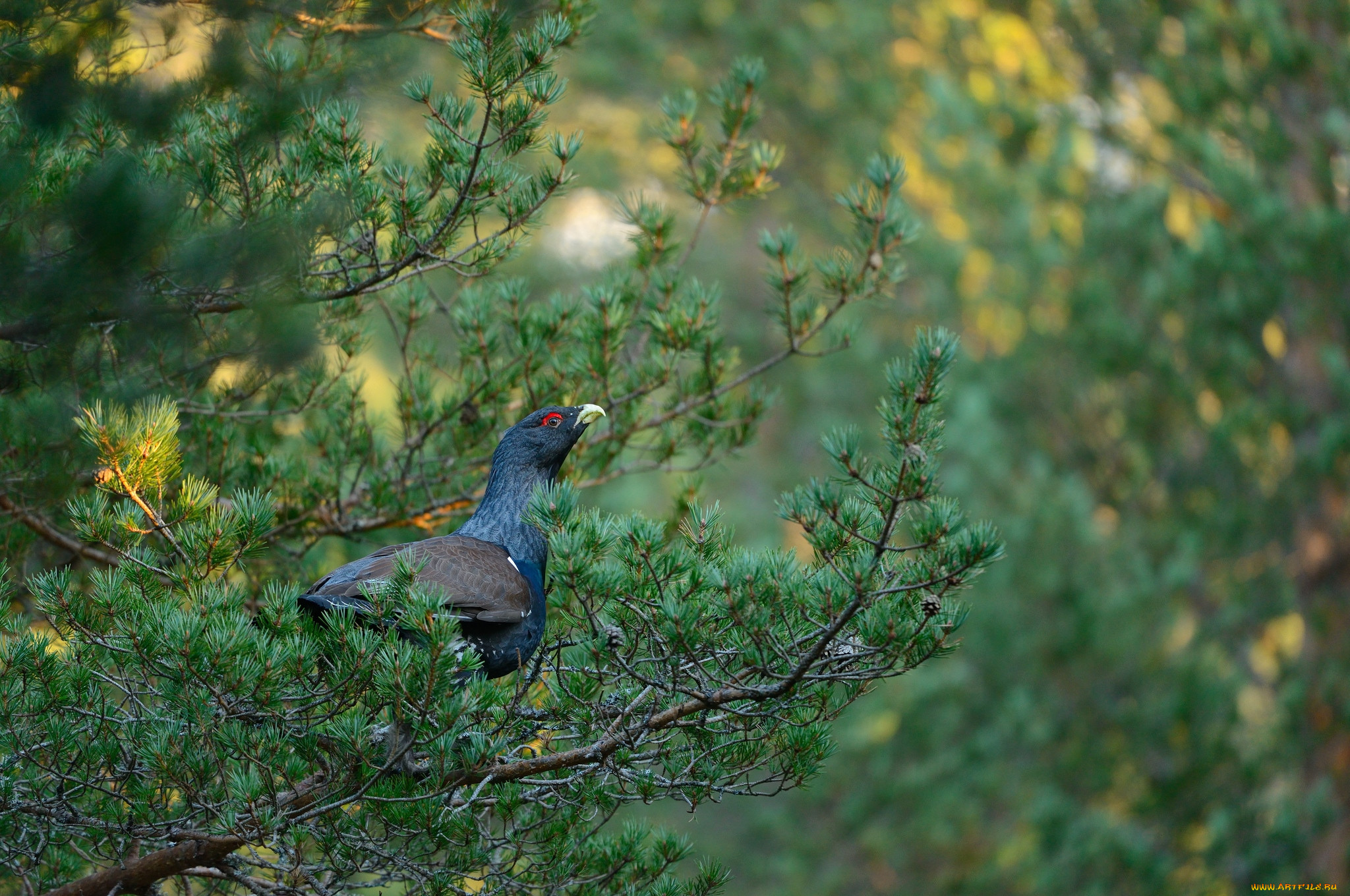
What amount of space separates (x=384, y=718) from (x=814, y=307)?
246 cm

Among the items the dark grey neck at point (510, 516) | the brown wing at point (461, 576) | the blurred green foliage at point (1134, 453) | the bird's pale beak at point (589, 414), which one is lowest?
the brown wing at point (461, 576)

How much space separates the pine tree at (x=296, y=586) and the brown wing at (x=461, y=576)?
210 millimetres

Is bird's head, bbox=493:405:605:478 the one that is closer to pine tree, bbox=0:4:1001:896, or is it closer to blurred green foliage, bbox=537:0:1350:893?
pine tree, bbox=0:4:1001:896

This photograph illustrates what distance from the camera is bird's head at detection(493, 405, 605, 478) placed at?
4.18 meters

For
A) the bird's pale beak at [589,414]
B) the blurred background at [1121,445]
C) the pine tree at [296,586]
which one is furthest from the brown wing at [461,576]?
the blurred background at [1121,445]

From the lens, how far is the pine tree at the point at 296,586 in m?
2.70

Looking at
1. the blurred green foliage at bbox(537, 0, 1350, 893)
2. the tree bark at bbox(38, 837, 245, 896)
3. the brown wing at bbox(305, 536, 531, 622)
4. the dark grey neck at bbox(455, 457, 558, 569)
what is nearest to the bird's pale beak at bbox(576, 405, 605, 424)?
the dark grey neck at bbox(455, 457, 558, 569)

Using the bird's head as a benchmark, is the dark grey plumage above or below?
below

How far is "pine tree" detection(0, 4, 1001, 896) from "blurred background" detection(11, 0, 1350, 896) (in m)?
3.91

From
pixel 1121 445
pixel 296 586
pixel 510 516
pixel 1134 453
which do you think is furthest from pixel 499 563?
pixel 1121 445

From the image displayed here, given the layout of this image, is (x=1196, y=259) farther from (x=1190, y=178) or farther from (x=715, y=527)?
(x=715, y=527)

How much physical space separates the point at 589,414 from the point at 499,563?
0.74 metres

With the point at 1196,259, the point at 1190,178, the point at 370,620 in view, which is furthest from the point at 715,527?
the point at 1190,178

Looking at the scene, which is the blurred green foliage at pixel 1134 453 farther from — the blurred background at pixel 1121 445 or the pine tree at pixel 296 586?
the pine tree at pixel 296 586
